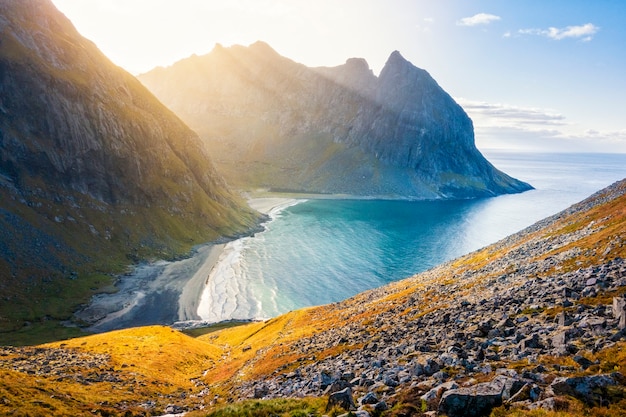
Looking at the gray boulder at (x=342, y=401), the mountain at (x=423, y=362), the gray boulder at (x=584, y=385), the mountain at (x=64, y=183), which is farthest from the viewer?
the mountain at (x=64, y=183)

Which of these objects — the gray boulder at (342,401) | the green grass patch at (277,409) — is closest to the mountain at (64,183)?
the green grass patch at (277,409)

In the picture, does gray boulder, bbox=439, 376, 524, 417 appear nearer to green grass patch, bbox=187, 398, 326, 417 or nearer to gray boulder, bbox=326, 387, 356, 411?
gray boulder, bbox=326, 387, 356, 411

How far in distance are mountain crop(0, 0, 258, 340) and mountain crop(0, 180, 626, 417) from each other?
71537 mm

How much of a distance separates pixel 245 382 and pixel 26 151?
518ft

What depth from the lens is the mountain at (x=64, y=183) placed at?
11450 centimetres

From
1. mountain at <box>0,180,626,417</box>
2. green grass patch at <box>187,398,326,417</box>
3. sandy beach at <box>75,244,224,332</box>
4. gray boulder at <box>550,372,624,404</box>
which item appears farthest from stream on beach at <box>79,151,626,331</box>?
gray boulder at <box>550,372,624,404</box>

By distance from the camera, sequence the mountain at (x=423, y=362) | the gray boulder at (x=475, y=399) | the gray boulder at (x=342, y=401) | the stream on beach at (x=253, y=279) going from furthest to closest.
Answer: the stream on beach at (x=253, y=279) < the gray boulder at (x=342, y=401) < the mountain at (x=423, y=362) < the gray boulder at (x=475, y=399)

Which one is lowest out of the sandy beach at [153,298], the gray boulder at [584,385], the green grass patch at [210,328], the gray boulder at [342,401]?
the green grass patch at [210,328]

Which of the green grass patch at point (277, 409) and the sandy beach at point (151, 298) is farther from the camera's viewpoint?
the sandy beach at point (151, 298)

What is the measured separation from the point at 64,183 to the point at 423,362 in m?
173

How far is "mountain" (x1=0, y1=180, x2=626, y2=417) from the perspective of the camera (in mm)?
16531

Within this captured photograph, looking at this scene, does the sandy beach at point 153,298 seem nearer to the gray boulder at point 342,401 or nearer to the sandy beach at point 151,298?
the sandy beach at point 151,298

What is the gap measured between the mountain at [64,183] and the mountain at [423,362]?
71537 millimetres

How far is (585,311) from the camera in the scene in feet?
75.4
